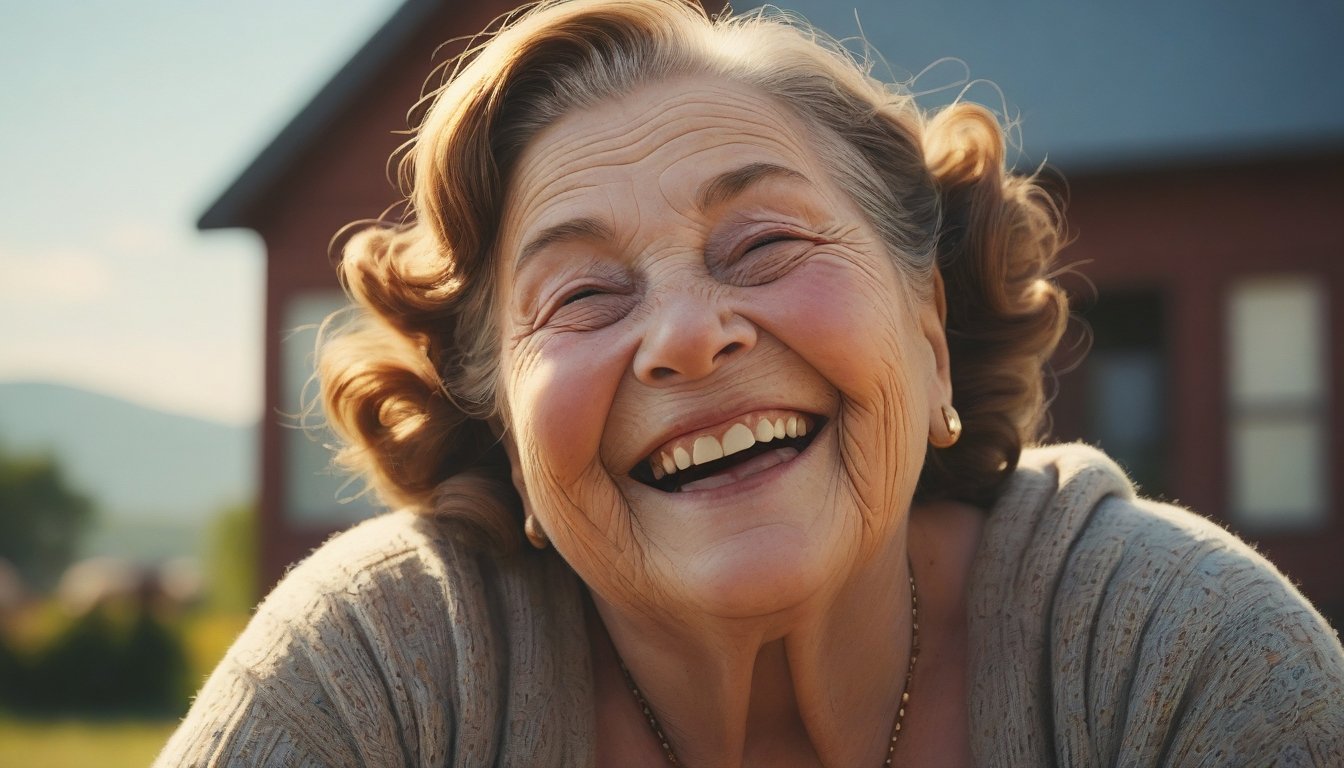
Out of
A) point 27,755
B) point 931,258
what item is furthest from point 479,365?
point 27,755

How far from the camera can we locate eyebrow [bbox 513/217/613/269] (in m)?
2.37

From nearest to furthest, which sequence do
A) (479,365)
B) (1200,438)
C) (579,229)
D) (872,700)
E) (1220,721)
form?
(1220,721)
(579,229)
(872,700)
(479,365)
(1200,438)

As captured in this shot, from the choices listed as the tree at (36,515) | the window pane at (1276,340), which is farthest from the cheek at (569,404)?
the tree at (36,515)

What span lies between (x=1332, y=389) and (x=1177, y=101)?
2.75 metres

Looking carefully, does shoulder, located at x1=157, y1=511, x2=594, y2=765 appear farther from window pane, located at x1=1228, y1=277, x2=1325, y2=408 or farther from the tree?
the tree

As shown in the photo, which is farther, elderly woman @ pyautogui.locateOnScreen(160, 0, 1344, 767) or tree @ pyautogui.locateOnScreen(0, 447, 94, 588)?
tree @ pyautogui.locateOnScreen(0, 447, 94, 588)

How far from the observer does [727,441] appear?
88.5 inches

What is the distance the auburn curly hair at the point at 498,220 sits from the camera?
2562mm

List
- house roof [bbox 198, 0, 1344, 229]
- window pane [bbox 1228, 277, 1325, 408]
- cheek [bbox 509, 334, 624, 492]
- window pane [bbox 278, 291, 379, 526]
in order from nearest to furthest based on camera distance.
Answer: cheek [bbox 509, 334, 624, 492] < house roof [bbox 198, 0, 1344, 229] < window pane [bbox 1228, 277, 1325, 408] < window pane [bbox 278, 291, 379, 526]

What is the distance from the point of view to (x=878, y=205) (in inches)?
104

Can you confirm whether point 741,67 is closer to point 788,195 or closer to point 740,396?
point 788,195

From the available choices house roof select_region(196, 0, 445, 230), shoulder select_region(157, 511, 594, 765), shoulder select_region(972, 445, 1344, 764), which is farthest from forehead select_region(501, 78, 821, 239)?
house roof select_region(196, 0, 445, 230)

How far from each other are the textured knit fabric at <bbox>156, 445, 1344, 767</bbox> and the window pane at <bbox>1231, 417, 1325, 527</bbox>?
9.44 m

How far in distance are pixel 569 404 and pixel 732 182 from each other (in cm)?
49
